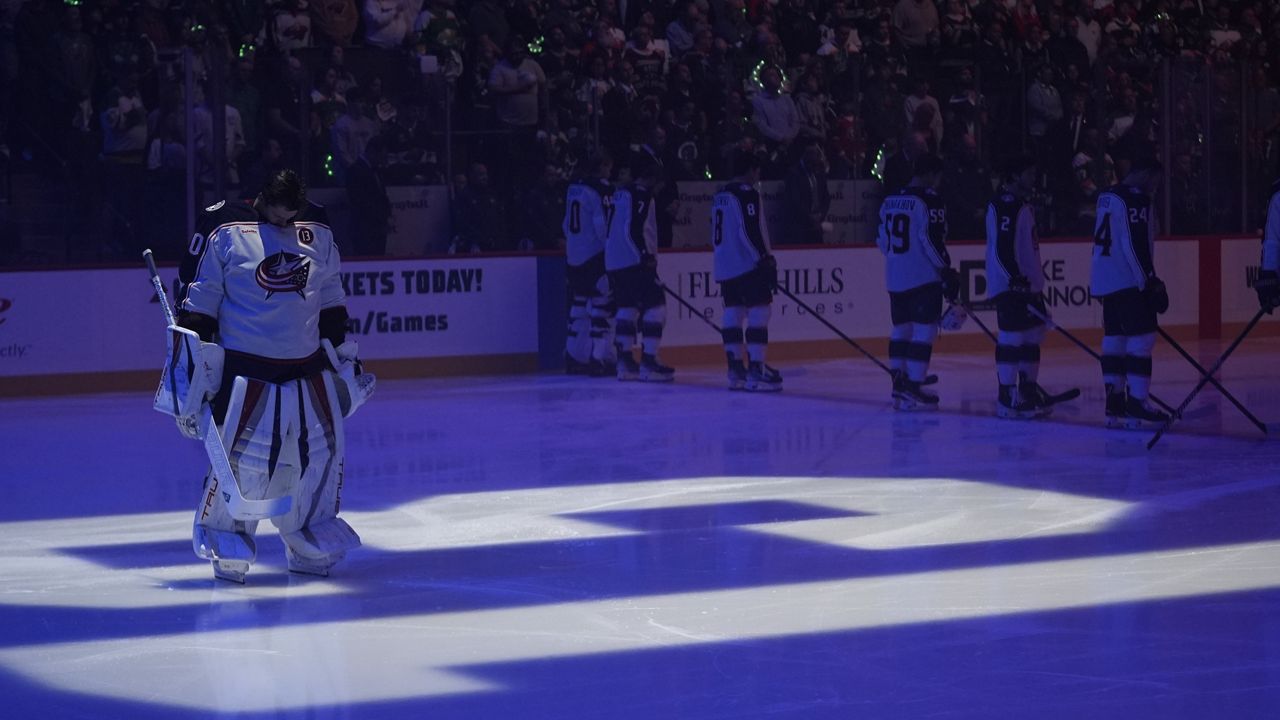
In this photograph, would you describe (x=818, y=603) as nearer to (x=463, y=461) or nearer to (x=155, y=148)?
(x=463, y=461)

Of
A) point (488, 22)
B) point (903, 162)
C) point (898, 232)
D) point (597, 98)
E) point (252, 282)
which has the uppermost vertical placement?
point (488, 22)

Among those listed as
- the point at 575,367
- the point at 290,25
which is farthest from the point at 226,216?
the point at 290,25

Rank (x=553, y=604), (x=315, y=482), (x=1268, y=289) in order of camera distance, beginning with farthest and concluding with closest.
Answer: (x=1268, y=289)
(x=315, y=482)
(x=553, y=604)

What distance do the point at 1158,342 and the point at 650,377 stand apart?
562 centimetres

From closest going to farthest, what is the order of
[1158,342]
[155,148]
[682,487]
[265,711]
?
[265,711] → [682,487] → [155,148] → [1158,342]

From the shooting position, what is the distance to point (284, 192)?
20.3 ft

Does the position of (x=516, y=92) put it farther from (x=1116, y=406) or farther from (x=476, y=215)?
(x=1116, y=406)

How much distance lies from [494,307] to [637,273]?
1.49 meters

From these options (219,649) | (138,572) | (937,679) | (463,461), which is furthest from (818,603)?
(463,461)

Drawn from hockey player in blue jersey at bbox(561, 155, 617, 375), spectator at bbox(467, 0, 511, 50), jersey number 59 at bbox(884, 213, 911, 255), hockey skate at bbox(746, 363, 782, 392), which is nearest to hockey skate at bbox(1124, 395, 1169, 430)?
jersey number 59 at bbox(884, 213, 911, 255)

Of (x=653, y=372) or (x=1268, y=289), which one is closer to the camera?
(x=1268, y=289)

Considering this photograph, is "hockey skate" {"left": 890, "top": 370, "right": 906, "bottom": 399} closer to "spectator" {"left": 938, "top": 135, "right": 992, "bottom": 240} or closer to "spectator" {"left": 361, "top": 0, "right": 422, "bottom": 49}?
"spectator" {"left": 938, "top": 135, "right": 992, "bottom": 240}

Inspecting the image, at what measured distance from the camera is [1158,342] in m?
16.8

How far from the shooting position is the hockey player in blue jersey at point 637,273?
13.7 metres
